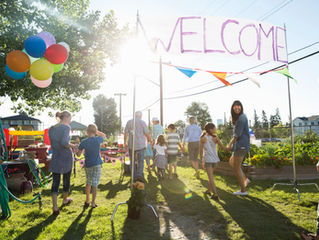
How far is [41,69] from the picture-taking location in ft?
15.7

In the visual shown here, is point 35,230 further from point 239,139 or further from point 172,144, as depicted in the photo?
point 172,144

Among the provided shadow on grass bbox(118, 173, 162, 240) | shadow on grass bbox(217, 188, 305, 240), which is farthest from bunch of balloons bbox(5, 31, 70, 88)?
shadow on grass bbox(217, 188, 305, 240)

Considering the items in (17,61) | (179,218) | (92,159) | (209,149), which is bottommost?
(179,218)

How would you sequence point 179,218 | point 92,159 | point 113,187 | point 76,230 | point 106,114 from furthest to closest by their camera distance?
point 106,114 → point 113,187 → point 92,159 → point 179,218 → point 76,230

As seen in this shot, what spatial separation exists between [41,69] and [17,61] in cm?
48

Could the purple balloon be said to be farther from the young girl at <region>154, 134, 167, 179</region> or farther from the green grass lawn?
the young girl at <region>154, 134, 167, 179</region>

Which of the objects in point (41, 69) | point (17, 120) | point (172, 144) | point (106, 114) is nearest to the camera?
point (41, 69)

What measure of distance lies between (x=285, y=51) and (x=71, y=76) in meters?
12.0

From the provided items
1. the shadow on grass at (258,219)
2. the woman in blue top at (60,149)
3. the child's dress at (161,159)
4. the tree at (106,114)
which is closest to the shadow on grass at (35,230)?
the woman in blue top at (60,149)

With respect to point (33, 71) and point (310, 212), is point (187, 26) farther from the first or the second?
point (310, 212)

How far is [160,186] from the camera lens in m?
6.26

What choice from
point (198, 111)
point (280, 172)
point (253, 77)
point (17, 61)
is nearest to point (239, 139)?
point (253, 77)

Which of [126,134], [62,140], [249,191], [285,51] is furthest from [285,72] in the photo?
[62,140]

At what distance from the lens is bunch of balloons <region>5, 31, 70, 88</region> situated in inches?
184
